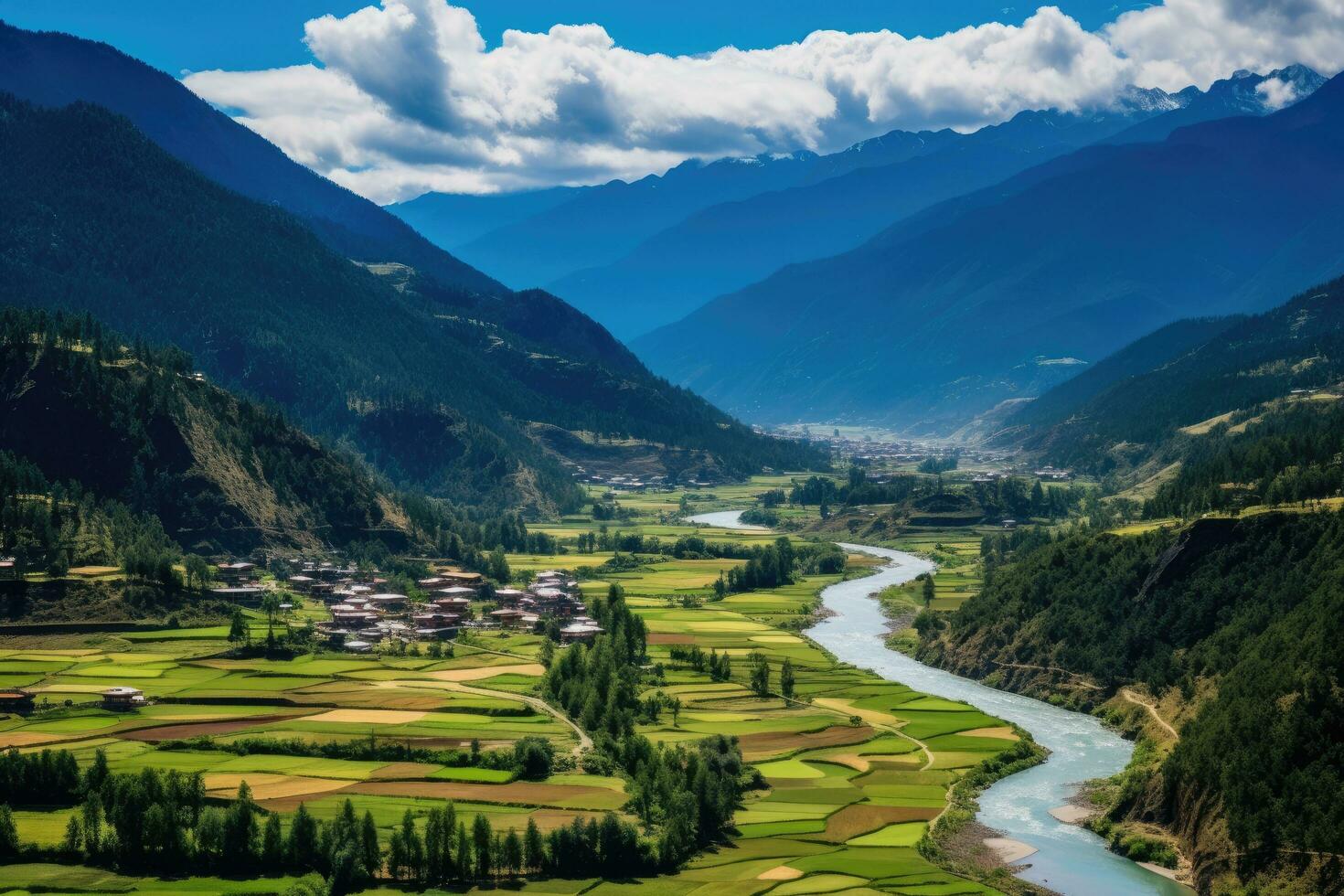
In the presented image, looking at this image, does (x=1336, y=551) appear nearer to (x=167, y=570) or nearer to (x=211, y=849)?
(x=211, y=849)

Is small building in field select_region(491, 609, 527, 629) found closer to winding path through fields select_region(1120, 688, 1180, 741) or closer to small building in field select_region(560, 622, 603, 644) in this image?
small building in field select_region(560, 622, 603, 644)

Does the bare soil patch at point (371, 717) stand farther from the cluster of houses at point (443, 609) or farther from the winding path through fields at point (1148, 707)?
the winding path through fields at point (1148, 707)

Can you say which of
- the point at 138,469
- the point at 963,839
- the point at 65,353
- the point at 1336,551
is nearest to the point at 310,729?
the point at 963,839

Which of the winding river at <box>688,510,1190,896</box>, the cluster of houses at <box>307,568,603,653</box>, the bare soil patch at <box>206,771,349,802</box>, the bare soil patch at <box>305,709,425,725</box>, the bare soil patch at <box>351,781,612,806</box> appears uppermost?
the cluster of houses at <box>307,568,603,653</box>

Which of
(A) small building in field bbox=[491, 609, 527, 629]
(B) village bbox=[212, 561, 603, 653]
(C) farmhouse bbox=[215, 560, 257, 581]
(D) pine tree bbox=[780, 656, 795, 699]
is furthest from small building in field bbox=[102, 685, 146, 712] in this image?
(C) farmhouse bbox=[215, 560, 257, 581]

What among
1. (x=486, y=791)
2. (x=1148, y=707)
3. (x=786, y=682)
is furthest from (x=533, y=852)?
(x=1148, y=707)

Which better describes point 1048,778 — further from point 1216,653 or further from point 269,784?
point 269,784

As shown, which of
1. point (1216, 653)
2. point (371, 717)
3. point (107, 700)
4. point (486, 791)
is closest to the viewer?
point (486, 791)
